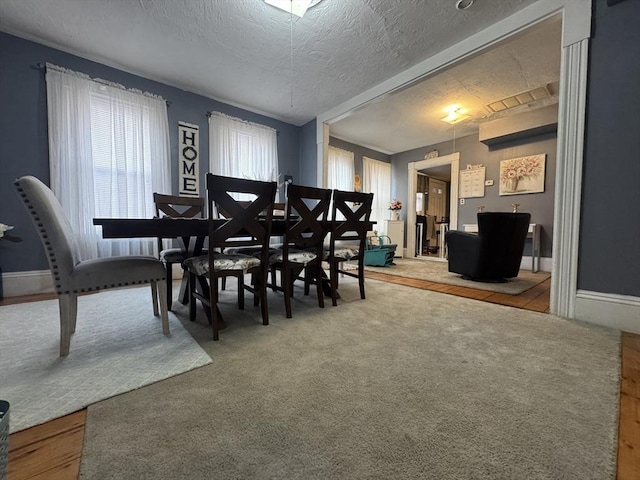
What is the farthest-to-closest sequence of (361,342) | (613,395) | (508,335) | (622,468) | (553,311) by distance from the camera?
(553,311)
(508,335)
(361,342)
(613,395)
(622,468)

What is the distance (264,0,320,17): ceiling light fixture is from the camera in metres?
2.12

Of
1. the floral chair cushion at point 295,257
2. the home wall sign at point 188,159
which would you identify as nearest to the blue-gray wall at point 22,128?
the home wall sign at point 188,159

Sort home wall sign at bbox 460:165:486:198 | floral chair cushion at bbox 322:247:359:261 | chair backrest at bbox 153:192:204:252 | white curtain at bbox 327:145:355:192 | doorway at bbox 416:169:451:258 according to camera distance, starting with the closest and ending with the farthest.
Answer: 1. floral chair cushion at bbox 322:247:359:261
2. chair backrest at bbox 153:192:204:252
3. home wall sign at bbox 460:165:486:198
4. white curtain at bbox 327:145:355:192
5. doorway at bbox 416:169:451:258

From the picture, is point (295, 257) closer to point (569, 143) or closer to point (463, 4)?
point (569, 143)

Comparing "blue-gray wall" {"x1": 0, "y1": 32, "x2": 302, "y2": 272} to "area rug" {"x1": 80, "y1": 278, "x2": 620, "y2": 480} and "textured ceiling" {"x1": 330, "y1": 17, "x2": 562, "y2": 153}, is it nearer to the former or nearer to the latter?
"area rug" {"x1": 80, "y1": 278, "x2": 620, "y2": 480}

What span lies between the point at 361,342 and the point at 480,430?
722 millimetres

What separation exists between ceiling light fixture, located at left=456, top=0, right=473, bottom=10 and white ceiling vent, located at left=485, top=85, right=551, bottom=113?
216cm

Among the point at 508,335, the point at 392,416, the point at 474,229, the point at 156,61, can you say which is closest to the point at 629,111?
the point at 508,335

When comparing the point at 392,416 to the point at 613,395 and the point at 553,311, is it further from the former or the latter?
the point at 553,311

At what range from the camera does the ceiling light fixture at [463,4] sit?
6.97ft

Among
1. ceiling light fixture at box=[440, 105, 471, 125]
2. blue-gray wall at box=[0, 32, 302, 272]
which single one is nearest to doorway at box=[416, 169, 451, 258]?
ceiling light fixture at box=[440, 105, 471, 125]

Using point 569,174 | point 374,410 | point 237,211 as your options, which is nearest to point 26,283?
point 237,211

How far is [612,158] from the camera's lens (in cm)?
176

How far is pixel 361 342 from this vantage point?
152 cm
